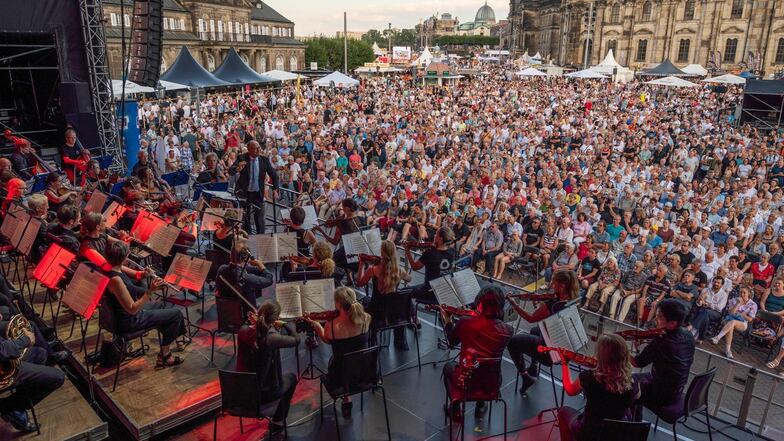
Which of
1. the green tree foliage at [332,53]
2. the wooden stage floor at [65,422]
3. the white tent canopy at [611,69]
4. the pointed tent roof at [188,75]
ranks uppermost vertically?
the green tree foliage at [332,53]

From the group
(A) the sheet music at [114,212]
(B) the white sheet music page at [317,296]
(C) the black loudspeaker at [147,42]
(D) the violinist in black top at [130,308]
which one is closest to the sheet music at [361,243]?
(B) the white sheet music page at [317,296]

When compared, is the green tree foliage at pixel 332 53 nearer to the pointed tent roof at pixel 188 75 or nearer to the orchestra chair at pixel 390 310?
the pointed tent roof at pixel 188 75

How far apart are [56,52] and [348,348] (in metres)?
11.6

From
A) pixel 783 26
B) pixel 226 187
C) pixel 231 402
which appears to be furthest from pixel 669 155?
pixel 783 26

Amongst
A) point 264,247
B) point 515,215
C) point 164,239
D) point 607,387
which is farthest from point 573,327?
point 515,215

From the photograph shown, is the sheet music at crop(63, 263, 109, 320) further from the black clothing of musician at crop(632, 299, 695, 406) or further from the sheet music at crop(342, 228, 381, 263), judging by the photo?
the black clothing of musician at crop(632, 299, 695, 406)

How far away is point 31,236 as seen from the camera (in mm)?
6227

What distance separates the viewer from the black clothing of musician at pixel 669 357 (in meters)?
4.72

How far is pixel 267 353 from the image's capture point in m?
4.77

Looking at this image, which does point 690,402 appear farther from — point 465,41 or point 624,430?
point 465,41

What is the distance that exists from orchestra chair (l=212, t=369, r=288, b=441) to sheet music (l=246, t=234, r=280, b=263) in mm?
2521

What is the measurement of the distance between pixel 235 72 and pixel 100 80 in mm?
14270

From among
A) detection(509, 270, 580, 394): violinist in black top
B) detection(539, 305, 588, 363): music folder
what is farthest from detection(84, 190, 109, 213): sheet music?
detection(539, 305, 588, 363): music folder

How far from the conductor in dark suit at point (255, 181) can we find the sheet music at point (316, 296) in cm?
388
